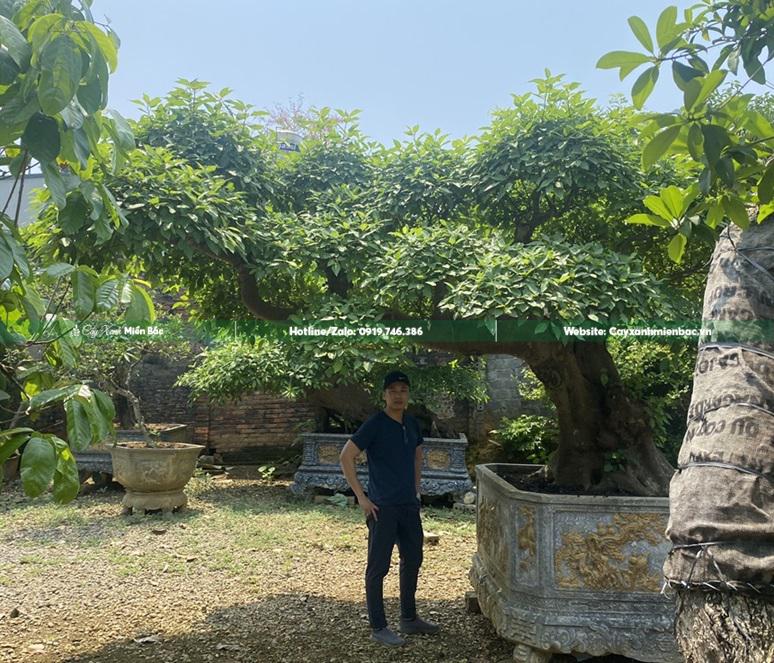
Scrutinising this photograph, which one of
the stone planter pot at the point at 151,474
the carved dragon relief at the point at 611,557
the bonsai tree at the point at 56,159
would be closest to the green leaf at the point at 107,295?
the bonsai tree at the point at 56,159

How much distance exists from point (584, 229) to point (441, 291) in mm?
1093

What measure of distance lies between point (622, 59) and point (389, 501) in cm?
252

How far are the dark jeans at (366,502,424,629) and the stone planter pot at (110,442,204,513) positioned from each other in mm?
3303

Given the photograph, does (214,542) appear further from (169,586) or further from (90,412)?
(90,412)

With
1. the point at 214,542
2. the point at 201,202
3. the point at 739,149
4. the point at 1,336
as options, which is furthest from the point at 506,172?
the point at 214,542

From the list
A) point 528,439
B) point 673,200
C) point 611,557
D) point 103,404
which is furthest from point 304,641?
point 528,439

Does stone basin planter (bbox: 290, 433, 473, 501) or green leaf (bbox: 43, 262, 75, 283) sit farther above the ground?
green leaf (bbox: 43, 262, 75, 283)

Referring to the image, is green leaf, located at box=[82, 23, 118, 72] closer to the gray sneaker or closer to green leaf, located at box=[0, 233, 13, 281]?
green leaf, located at box=[0, 233, 13, 281]

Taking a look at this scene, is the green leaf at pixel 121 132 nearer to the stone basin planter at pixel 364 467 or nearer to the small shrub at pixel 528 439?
the stone basin planter at pixel 364 467

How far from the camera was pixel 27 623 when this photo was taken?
11.6 ft

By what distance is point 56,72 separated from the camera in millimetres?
1102

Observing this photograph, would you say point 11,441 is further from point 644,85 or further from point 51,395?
point 644,85

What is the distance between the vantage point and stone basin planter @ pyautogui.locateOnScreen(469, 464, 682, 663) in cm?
280

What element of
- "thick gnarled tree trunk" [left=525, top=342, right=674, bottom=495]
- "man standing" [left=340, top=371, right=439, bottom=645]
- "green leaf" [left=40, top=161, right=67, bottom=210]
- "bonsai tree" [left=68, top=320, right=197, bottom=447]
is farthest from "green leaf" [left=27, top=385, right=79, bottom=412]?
"bonsai tree" [left=68, top=320, right=197, bottom=447]
